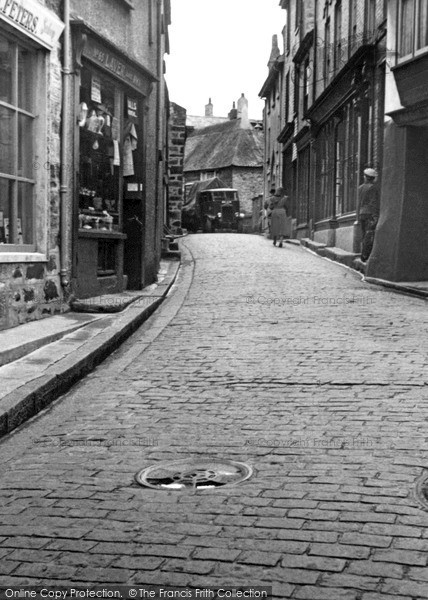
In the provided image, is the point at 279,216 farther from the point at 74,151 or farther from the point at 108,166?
the point at 74,151

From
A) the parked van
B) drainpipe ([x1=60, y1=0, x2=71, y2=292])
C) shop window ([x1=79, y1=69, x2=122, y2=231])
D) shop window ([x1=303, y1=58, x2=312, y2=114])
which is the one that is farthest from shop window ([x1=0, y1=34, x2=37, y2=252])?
the parked van

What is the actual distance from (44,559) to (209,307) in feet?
29.0

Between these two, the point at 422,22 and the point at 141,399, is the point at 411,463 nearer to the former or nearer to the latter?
the point at 141,399

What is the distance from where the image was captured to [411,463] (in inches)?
177

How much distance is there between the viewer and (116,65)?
480 inches

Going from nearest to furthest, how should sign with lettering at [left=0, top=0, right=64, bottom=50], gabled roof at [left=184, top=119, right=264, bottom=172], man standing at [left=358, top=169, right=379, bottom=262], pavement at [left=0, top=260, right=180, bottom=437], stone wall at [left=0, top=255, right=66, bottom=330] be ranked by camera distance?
pavement at [left=0, top=260, right=180, bottom=437]
sign with lettering at [left=0, top=0, right=64, bottom=50]
stone wall at [left=0, top=255, right=66, bottom=330]
man standing at [left=358, top=169, right=379, bottom=262]
gabled roof at [left=184, top=119, right=264, bottom=172]

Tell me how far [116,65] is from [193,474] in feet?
29.6

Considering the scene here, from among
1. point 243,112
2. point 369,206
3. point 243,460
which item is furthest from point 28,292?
point 243,112

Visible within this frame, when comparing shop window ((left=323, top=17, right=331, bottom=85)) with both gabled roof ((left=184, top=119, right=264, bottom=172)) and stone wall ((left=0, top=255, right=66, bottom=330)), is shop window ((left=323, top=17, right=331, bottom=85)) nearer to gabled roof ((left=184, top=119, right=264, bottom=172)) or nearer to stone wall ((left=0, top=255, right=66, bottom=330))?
stone wall ((left=0, top=255, right=66, bottom=330))

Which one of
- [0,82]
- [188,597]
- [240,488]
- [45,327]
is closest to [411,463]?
[240,488]

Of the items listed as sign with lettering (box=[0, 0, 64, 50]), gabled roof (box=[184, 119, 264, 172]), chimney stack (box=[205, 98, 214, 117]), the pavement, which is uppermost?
chimney stack (box=[205, 98, 214, 117])

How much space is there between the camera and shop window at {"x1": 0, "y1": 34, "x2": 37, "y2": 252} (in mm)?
8930

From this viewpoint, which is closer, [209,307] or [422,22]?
[209,307]

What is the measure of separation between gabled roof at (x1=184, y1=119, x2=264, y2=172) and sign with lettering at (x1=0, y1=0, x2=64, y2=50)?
2058 inches
